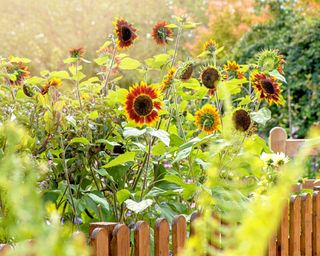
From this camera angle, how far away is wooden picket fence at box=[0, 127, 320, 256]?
2.03m

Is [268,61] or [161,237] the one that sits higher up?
[268,61]

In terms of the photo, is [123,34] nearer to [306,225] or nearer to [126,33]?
[126,33]

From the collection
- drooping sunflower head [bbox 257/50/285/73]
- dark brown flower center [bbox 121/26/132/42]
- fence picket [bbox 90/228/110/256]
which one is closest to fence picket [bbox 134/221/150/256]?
fence picket [bbox 90/228/110/256]

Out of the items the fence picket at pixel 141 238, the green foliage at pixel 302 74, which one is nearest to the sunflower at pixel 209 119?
the fence picket at pixel 141 238

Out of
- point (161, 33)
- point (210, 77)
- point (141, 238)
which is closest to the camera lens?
point (141, 238)

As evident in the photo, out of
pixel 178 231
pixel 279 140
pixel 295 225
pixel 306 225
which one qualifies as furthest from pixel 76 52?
pixel 279 140

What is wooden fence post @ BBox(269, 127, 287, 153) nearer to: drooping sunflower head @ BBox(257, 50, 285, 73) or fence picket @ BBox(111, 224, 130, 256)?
drooping sunflower head @ BBox(257, 50, 285, 73)

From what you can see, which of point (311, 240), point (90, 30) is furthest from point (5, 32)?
point (311, 240)

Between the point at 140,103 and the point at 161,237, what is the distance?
0.46 m

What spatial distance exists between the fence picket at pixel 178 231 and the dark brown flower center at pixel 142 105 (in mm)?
367

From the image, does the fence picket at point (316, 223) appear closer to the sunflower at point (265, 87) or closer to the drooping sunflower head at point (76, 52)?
the sunflower at point (265, 87)

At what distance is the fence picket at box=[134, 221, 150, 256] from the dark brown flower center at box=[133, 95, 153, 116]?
0.42 metres

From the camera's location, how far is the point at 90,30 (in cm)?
1744

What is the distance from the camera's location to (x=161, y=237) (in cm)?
224
